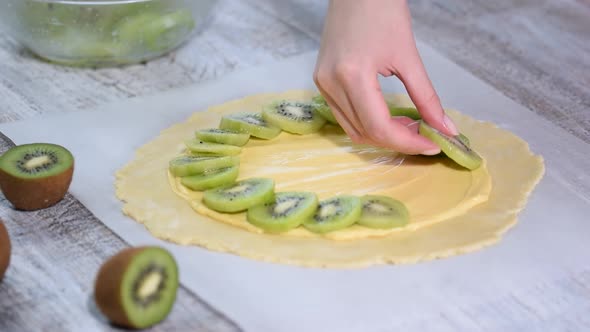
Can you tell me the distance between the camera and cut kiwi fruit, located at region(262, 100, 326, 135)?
2424 mm

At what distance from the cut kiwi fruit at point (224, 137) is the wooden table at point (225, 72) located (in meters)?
0.39

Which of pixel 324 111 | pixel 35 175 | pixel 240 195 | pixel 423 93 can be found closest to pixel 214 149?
pixel 240 195

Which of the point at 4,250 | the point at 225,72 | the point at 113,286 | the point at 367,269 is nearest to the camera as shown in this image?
the point at 113,286

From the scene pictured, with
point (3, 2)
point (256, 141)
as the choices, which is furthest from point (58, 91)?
point (256, 141)

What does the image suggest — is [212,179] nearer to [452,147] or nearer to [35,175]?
[35,175]

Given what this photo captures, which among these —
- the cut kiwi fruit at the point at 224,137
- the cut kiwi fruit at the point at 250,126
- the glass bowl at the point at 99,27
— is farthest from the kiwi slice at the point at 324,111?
the glass bowl at the point at 99,27

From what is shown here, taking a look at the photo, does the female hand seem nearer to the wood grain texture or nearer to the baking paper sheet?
the baking paper sheet

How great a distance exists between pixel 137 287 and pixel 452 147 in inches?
36.9

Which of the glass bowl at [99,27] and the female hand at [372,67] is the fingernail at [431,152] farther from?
the glass bowl at [99,27]

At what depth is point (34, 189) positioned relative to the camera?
6.75 ft

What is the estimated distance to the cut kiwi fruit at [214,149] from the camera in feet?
7.45

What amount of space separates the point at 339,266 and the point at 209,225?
35 centimetres

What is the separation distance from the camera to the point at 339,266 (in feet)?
6.32

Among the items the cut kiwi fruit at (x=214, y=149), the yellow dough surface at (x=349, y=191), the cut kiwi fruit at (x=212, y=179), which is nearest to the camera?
the yellow dough surface at (x=349, y=191)
